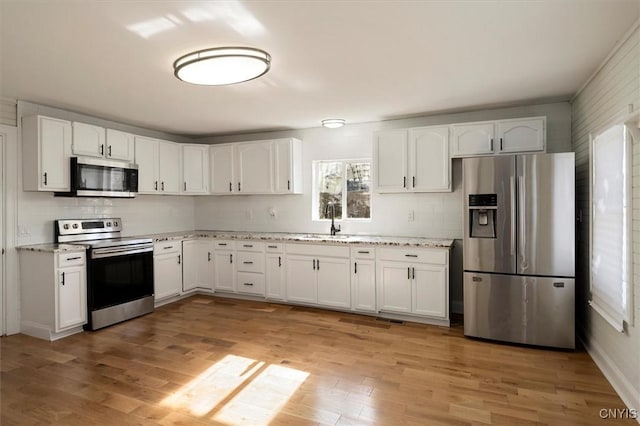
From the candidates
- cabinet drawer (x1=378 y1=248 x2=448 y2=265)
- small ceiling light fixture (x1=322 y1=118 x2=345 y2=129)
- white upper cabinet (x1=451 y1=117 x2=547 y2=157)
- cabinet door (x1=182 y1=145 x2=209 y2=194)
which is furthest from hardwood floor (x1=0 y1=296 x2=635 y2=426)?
small ceiling light fixture (x1=322 y1=118 x2=345 y2=129)

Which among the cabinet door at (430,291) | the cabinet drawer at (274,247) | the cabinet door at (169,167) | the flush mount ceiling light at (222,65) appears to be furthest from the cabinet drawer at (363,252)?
the cabinet door at (169,167)

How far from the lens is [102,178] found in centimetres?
436

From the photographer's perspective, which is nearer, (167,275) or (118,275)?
(118,275)

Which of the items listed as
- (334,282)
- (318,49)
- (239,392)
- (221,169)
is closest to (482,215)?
(334,282)

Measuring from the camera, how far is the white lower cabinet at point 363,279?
434 centimetres

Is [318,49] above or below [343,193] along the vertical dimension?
above

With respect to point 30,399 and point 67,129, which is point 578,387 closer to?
point 30,399

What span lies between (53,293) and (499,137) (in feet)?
16.0

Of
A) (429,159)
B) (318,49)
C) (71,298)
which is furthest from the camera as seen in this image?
(429,159)

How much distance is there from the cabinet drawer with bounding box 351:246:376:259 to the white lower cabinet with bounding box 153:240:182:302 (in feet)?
8.04

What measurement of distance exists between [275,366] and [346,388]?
0.68 metres

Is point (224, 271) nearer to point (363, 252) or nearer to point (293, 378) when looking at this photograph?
point (363, 252)

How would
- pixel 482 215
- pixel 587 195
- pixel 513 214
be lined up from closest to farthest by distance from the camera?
pixel 587 195, pixel 513 214, pixel 482 215

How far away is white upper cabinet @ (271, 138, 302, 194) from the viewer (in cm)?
517
